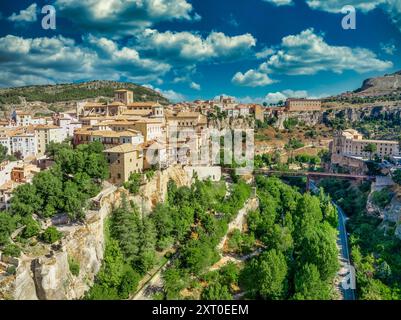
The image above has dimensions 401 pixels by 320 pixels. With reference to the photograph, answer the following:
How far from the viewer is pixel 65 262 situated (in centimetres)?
1105

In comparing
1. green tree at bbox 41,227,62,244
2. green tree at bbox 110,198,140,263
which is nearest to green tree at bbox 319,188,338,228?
green tree at bbox 110,198,140,263

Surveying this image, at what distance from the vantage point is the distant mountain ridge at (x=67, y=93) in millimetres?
42812

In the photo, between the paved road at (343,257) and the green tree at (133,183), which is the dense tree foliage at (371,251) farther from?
the green tree at (133,183)

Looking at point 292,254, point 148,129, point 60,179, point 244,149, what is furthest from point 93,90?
point 292,254

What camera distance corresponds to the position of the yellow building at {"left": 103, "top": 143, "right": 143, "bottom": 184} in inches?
601

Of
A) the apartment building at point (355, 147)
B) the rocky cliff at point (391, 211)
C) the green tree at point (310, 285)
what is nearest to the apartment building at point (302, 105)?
the apartment building at point (355, 147)

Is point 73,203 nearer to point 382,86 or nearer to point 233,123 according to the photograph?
point 233,123

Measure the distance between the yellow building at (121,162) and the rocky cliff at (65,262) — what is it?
3.18ft

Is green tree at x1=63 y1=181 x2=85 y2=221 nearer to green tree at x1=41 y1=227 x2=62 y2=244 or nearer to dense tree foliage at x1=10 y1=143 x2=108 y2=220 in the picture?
dense tree foliage at x1=10 y1=143 x2=108 y2=220

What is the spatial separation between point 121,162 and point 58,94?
35.7 meters

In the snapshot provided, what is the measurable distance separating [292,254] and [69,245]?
8.43 m

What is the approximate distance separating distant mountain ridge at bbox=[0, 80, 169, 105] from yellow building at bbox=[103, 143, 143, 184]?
96.9 feet

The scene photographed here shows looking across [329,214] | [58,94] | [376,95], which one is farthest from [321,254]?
[376,95]

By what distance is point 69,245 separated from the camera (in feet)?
37.6
